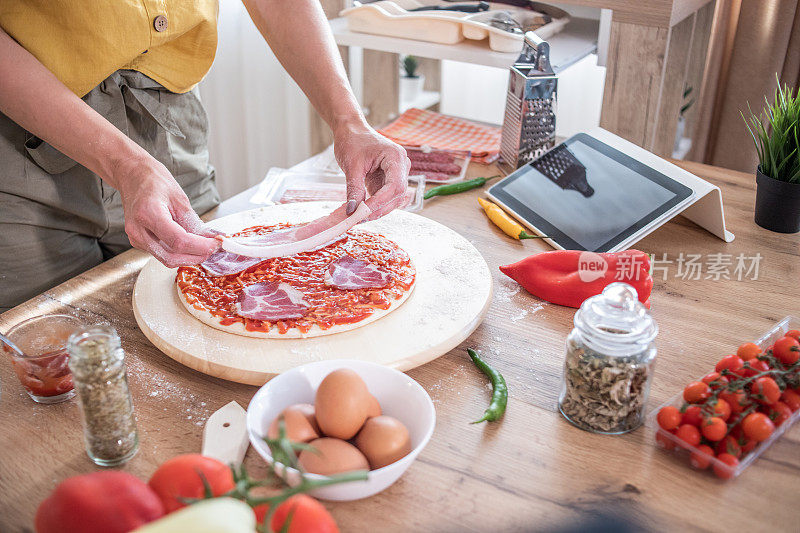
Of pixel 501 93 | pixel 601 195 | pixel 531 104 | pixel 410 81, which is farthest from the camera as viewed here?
pixel 501 93

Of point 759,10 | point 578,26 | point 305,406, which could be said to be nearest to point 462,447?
point 305,406

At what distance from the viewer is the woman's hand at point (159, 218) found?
1.19 metres

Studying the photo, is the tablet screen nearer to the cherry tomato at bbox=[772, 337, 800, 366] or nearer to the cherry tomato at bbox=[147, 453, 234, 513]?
the cherry tomato at bbox=[772, 337, 800, 366]

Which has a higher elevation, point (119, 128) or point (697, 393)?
point (119, 128)

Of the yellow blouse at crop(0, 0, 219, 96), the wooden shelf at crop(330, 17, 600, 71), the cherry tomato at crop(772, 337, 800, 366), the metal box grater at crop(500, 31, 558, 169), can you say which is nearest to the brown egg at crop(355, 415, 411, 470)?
the cherry tomato at crop(772, 337, 800, 366)

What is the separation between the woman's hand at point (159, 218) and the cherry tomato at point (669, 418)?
0.76 meters

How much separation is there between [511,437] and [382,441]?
0.25 m

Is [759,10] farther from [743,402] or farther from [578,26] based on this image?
[743,402]

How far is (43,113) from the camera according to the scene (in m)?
1.28

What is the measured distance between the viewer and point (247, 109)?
313 cm

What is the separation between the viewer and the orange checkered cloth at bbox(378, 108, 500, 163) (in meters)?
2.04

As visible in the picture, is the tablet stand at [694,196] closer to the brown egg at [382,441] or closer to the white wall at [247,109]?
the brown egg at [382,441]

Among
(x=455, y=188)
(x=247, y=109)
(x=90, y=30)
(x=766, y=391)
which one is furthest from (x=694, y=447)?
(x=247, y=109)

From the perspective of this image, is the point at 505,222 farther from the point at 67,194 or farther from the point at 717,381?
the point at 67,194
